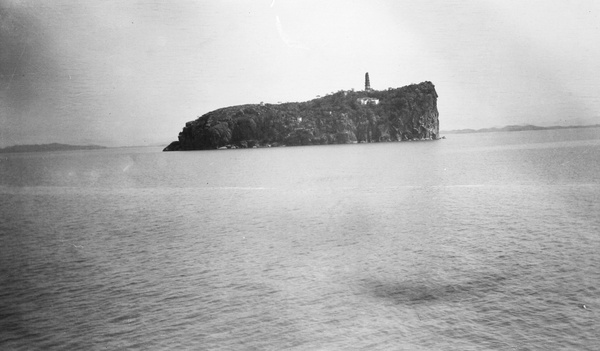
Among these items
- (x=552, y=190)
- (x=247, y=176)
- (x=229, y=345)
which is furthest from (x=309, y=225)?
(x=247, y=176)

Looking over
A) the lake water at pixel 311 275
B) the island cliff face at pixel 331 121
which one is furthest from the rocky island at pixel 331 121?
the lake water at pixel 311 275

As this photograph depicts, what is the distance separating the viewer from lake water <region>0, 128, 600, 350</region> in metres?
15.5

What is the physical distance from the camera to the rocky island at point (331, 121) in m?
186

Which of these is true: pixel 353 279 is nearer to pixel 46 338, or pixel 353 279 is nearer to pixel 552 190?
pixel 46 338

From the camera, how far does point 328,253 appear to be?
83.7ft

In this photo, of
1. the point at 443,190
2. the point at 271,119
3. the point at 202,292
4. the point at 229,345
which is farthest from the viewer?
the point at 271,119

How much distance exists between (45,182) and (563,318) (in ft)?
247

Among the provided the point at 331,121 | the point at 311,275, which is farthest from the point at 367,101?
the point at 311,275

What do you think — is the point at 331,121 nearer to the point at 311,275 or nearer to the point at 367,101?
the point at 367,101

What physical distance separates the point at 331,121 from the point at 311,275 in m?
172

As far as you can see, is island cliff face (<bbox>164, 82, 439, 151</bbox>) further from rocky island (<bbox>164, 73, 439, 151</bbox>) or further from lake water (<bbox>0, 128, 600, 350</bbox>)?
lake water (<bbox>0, 128, 600, 350</bbox>)

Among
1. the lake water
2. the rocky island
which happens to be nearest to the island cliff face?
the rocky island

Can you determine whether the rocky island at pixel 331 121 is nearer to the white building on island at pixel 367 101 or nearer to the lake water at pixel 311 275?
the white building on island at pixel 367 101

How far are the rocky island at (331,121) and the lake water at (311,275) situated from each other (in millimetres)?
146249
